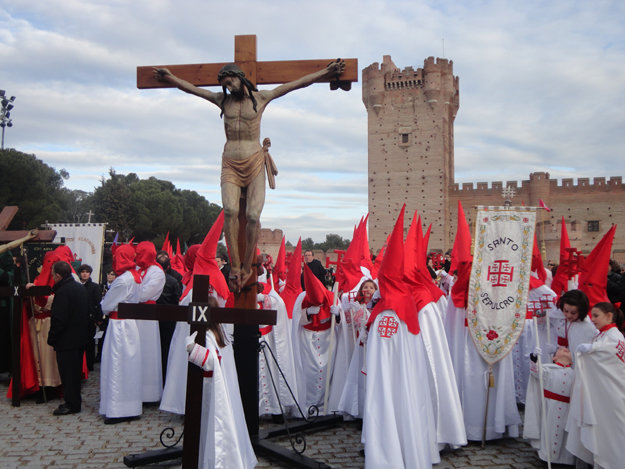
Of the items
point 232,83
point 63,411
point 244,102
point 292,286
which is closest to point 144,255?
point 292,286

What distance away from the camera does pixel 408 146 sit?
4331 cm

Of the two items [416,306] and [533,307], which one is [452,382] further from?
[533,307]

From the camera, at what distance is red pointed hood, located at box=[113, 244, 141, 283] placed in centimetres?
677

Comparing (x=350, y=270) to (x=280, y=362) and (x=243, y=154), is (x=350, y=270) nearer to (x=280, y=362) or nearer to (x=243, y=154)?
(x=280, y=362)

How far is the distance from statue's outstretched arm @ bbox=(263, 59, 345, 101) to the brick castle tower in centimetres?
3815

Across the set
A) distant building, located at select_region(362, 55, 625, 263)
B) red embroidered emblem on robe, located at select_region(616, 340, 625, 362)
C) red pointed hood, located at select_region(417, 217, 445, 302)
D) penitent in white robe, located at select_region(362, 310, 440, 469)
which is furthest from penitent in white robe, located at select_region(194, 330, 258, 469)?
distant building, located at select_region(362, 55, 625, 263)

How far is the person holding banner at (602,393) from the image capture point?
15.3ft

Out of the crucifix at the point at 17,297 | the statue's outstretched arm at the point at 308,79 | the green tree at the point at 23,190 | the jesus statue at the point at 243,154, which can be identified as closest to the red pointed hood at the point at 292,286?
the jesus statue at the point at 243,154

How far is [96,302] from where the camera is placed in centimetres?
865

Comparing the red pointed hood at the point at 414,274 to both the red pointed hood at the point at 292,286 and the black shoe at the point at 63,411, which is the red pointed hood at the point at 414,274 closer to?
the red pointed hood at the point at 292,286

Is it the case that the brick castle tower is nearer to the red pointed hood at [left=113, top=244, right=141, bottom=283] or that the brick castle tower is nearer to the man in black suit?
the red pointed hood at [left=113, top=244, right=141, bottom=283]

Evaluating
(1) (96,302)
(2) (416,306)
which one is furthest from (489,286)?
(1) (96,302)

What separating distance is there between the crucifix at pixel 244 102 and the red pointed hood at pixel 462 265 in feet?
7.69

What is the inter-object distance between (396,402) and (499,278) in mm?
1937
